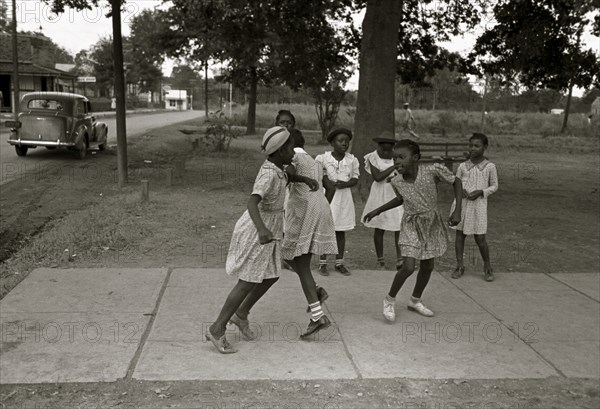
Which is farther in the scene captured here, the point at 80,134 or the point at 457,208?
the point at 80,134

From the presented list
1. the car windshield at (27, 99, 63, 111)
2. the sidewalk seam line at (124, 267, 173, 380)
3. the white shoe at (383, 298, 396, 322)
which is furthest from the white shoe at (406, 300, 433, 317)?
the car windshield at (27, 99, 63, 111)

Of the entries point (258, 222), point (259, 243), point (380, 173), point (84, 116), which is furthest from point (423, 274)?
point (84, 116)

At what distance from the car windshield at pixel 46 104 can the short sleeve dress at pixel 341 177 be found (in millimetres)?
13367

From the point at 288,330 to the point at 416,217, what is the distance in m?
1.40

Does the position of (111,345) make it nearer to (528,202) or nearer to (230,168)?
(528,202)

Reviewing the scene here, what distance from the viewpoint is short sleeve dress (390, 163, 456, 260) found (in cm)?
523

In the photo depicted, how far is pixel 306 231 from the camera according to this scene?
4.94m

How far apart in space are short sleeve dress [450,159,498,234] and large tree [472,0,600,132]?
550 cm

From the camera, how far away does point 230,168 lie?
16.5 metres

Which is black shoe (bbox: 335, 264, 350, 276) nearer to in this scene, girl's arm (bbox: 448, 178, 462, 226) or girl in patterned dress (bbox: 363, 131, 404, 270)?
girl in patterned dress (bbox: 363, 131, 404, 270)

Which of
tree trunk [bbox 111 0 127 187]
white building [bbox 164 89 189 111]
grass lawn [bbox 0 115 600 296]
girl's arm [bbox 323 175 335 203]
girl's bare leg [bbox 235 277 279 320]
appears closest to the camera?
girl's bare leg [bbox 235 277 279 320]

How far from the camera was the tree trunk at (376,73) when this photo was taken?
37.5 feet

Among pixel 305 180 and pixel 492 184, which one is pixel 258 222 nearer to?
pixel 305 180

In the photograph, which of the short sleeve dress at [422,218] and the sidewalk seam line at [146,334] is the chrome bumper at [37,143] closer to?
the sidewalk seam line at [146,334]
